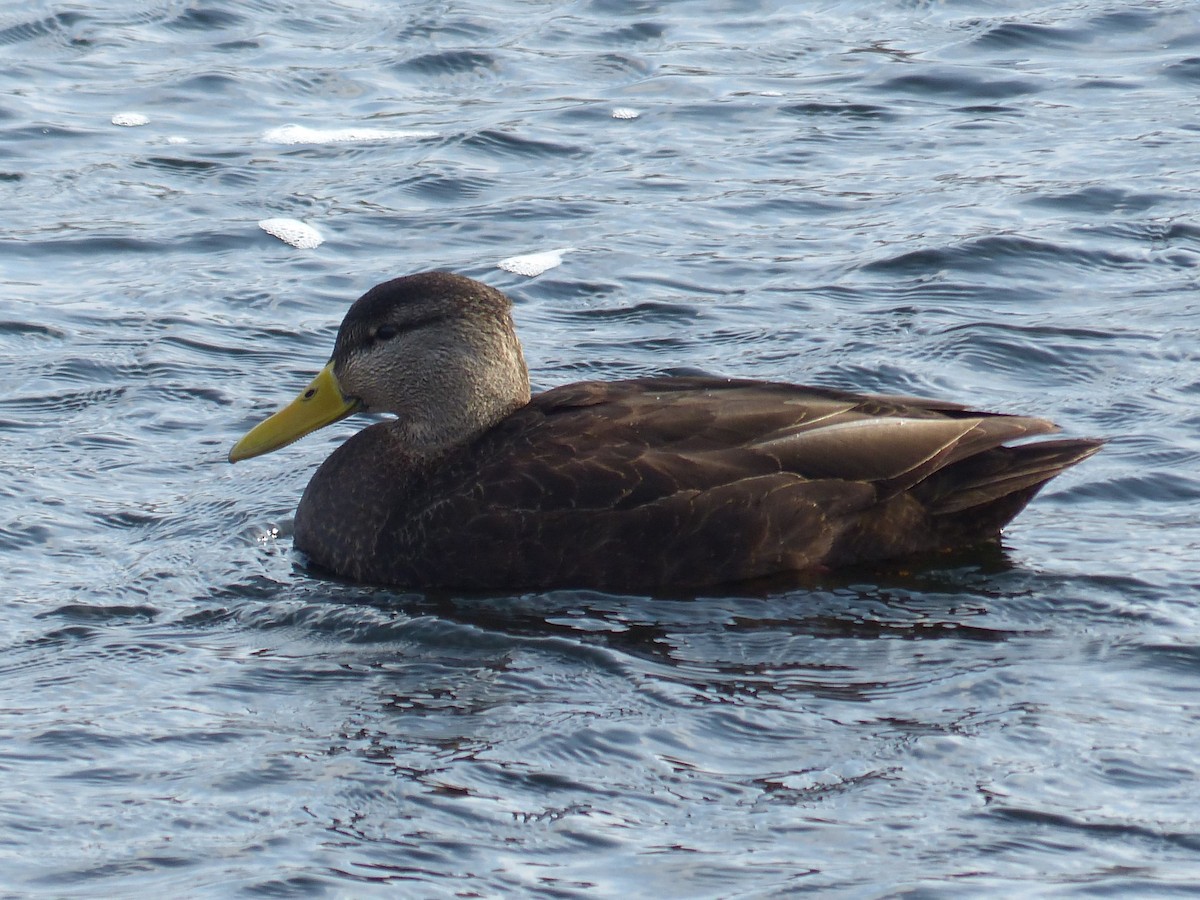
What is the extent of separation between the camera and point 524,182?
12766 mm

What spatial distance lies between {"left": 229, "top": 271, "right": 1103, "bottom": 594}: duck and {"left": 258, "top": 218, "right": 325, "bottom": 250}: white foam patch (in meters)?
3.63

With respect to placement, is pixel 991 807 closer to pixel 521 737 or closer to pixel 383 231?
pixel 521 737

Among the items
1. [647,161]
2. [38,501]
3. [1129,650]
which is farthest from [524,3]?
[1129,650]

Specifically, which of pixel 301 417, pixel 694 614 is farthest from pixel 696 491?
pixel 301 417

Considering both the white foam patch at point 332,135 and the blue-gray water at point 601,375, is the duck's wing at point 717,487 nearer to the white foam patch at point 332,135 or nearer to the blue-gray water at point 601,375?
the blue-gray water at point 601,375

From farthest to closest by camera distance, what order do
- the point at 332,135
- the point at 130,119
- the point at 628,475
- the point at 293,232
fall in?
the point at 130,119, the point at 332,135, the point at 293,232, the point at 628,475

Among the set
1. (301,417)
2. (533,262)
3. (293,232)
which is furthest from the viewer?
(293,232)

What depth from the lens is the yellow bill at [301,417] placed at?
834 centimetres

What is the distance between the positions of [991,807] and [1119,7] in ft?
37.6

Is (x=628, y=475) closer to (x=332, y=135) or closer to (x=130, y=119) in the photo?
(x=332, y=135)

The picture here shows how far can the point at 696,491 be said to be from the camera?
7.62 metres

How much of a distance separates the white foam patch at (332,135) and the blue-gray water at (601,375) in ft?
0.24

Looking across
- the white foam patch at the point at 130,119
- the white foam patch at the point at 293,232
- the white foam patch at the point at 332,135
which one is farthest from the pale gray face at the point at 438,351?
the white foam patch at the point at 130,119

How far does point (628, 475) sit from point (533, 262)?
398cm
